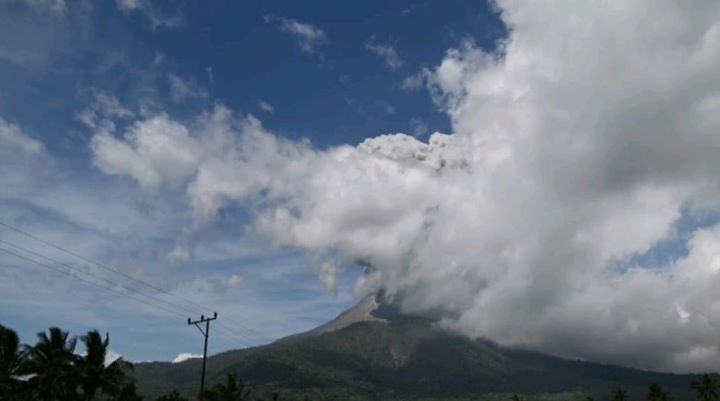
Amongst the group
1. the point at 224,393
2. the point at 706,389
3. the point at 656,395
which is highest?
the point at 706,389

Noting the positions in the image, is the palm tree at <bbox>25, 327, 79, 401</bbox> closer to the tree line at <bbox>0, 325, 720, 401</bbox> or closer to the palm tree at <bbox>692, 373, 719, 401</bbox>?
the tree line at <bbox>0, 325, 720, 401</bbox>

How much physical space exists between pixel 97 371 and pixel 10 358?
705 cm

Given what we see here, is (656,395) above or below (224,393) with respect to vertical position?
above

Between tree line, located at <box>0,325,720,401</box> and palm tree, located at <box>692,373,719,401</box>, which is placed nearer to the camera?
tree line, located at <box>0,325,720,401</box>

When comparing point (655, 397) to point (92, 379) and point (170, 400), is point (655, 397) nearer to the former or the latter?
point (170, 400)

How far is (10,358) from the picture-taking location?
51531 millimetres

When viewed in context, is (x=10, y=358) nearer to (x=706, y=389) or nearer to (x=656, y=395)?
(x=656, y=395)

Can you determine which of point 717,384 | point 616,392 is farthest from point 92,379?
point 717,384

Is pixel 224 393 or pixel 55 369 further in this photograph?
pixel 224 393

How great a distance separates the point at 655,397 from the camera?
5463 inches

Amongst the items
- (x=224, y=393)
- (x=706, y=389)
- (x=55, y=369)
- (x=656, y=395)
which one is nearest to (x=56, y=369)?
(x=55, y=369)

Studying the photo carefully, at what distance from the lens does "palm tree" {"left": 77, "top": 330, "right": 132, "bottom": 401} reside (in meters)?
53.3

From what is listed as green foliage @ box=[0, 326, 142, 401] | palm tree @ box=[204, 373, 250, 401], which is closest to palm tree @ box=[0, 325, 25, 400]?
green foliage @ box=[0, 326, 142, 401]

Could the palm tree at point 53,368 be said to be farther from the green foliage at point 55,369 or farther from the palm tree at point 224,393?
the palm tree at point 224,393
